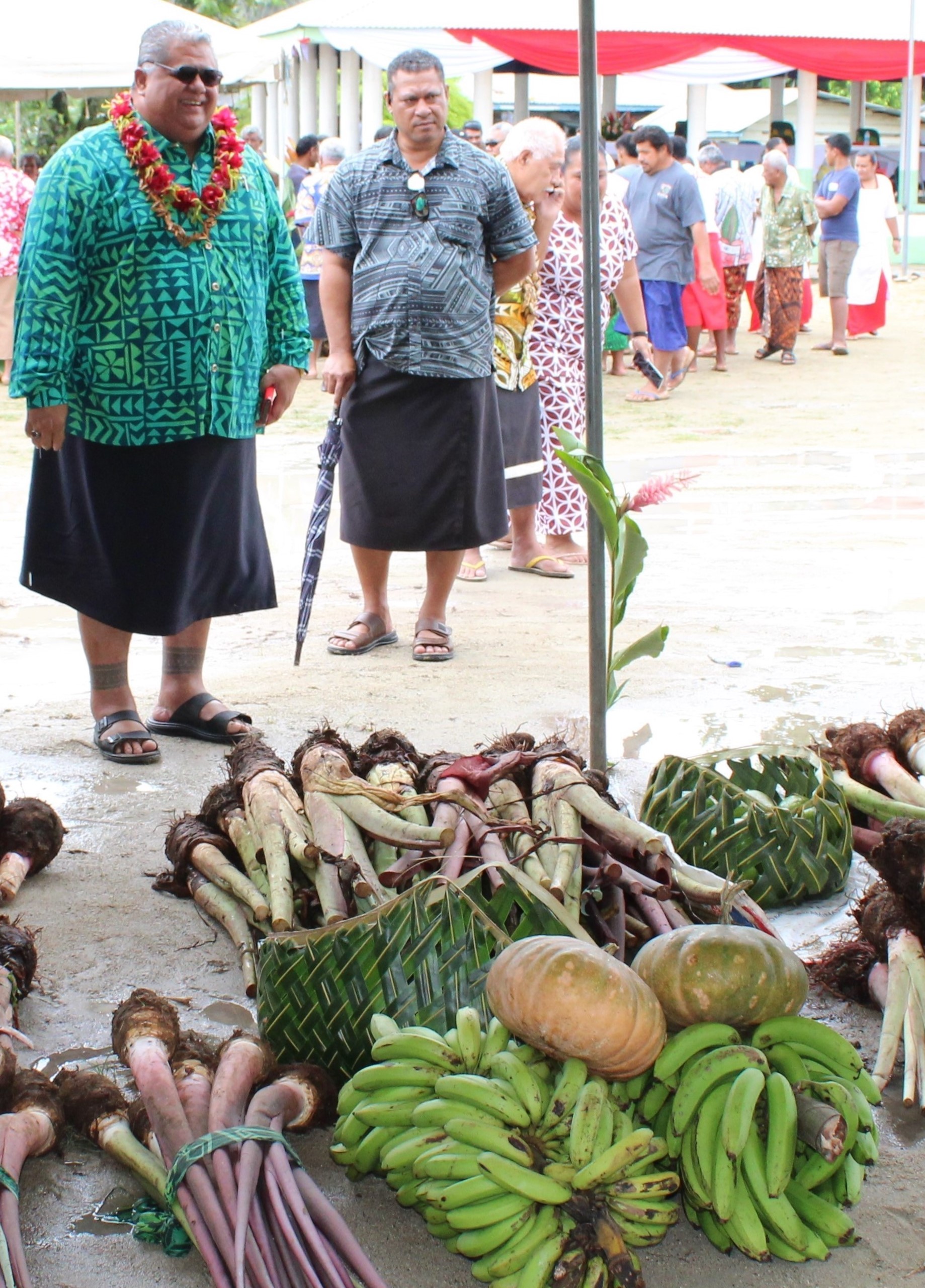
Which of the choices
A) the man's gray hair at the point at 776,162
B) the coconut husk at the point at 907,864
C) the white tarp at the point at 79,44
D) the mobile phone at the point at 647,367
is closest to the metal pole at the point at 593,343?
the coconut husk at the point at 907,864

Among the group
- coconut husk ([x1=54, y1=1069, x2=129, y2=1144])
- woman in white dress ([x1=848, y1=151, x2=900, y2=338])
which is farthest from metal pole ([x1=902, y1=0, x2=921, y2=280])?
coconut husk ([x1=54, y1=1069, x2=129, y2=1144])

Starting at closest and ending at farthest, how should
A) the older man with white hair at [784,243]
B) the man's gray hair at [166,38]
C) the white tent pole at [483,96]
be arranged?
the man's gray hair at [166,38] < the older man with white hair at [784,243] < the white tent pole at [483,96]

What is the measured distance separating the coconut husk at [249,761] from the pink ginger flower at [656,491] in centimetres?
99

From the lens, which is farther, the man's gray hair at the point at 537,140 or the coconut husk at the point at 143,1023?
the man's gray hair at the point at 537,140

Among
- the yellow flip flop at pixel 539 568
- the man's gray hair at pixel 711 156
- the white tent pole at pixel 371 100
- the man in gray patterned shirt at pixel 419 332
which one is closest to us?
the man in gray patterned shirt at pixel 419 332

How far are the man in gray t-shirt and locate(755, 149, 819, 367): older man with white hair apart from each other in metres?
1.79

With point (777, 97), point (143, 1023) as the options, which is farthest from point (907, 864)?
point (777, 97)

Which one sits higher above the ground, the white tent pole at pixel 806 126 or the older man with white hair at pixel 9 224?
the white tent pole at pixel 806 126

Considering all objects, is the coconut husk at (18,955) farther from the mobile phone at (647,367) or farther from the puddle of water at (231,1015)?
the mobile phone at (647,367)

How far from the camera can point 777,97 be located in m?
24.9

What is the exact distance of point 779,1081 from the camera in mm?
1891

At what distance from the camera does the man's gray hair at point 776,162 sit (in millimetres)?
13609

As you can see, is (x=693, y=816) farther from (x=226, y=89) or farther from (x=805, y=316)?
(x=226, y=89)

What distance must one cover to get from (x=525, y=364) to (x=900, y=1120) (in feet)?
13.7
